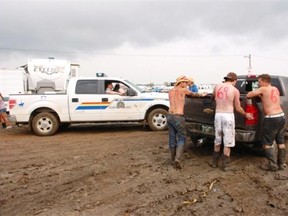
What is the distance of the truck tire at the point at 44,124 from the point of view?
9.29 metres

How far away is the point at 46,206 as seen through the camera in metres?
3.87

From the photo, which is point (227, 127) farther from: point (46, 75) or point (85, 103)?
point (46, 75)

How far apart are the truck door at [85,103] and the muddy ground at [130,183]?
192cm

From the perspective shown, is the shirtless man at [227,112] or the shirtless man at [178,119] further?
the shirtless man at [178,119]

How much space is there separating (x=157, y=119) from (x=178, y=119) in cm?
420

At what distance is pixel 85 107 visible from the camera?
30.7 ft

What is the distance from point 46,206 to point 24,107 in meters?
6.01

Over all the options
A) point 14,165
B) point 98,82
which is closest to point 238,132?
point 14,165

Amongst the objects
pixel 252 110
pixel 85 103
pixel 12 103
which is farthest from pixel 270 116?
pixel 12 103

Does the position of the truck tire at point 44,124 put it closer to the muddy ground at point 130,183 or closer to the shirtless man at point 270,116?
the muddy ground at point 130,183

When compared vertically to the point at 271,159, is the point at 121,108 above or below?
above

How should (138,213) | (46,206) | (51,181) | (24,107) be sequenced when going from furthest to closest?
(24,107), (51,181), (46,206), (138,213)

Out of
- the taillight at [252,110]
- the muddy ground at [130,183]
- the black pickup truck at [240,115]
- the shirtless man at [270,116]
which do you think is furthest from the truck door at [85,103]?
the shirtless man at [270,116]

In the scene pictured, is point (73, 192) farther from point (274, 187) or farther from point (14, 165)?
point (274, 187)
